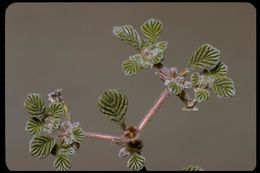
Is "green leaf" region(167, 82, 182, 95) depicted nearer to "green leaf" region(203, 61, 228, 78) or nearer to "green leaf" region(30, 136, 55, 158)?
"green leaf" region(203, 61, 228, 78)

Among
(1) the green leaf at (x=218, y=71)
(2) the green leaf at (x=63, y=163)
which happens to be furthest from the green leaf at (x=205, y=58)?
(2) the green leaf at (x=63, y=163)

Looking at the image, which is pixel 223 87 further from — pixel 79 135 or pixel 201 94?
pixel 79 135


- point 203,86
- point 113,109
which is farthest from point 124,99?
point 203,86

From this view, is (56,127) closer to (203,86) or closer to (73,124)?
(73,124)

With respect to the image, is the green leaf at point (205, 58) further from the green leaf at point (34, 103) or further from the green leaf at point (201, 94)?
the green leaf at point (34, 103)

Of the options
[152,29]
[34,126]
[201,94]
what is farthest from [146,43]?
[34,126]

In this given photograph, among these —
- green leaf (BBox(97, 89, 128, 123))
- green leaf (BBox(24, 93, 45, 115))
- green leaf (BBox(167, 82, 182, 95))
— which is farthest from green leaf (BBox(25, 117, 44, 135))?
green leaf (BBox(167, 82, 182, 95))

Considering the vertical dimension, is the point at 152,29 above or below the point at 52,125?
above
